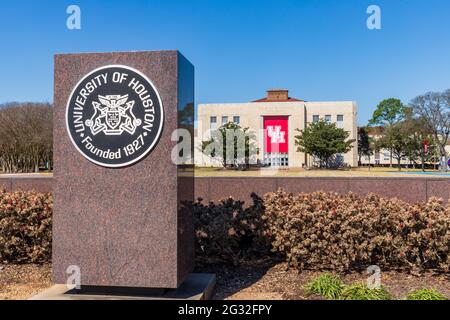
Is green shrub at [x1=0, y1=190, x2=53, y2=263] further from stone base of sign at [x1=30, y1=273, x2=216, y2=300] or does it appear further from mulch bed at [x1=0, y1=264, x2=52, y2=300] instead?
stone base of sign at [x1=30, y1=273, x2=216, y2=300]

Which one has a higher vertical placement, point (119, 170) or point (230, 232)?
point (119, 170)

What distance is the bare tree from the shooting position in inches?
1689

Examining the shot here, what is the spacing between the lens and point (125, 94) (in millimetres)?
4207

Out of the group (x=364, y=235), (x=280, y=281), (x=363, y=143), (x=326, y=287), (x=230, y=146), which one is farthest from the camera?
(x=363, y=143)

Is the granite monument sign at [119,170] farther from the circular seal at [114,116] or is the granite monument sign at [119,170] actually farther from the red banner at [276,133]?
the red banner at [276,133]

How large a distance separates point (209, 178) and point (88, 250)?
349cm

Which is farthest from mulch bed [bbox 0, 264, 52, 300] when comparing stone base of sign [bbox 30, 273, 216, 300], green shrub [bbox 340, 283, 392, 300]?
green shrub [bbox 340, 283, 392, 300]

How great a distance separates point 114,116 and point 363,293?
3282 millimetres

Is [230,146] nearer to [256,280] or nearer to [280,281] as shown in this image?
[256,280]

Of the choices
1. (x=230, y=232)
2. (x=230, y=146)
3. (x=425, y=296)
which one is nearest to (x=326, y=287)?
(x=425, y=296)

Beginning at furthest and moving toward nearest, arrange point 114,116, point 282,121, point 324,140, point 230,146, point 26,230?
1. point 282,121
2. point 230,146
3. point 324,140
4. point 26,230
5. point 114,116

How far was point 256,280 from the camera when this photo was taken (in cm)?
536
